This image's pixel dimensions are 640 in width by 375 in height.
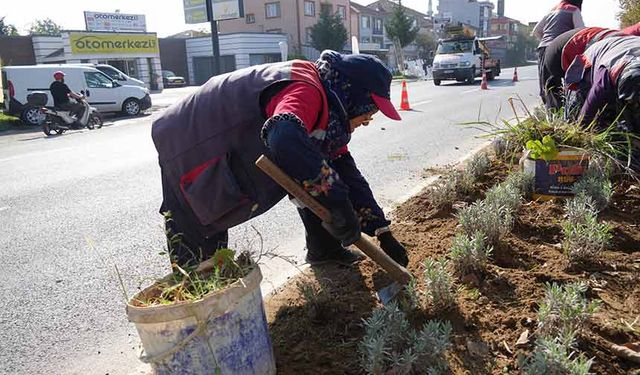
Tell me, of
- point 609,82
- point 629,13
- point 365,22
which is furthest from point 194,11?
point 609,82

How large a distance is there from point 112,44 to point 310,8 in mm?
23471

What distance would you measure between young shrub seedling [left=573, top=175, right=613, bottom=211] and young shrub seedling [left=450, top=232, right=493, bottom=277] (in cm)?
108

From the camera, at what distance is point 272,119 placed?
76.2 inches

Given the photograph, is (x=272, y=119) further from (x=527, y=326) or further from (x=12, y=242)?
(x=12, y=242)

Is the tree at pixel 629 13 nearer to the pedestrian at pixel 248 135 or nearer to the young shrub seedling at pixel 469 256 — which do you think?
the young shrub seedling at pixel 469 256

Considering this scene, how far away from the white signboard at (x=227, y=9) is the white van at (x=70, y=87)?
13.5 meters

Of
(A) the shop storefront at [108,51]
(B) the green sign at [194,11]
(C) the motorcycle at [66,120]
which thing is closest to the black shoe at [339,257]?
(C) the motorcycle at [66,120]

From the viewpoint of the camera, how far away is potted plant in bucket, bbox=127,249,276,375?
5.64ft

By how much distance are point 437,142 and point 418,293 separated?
6.44m

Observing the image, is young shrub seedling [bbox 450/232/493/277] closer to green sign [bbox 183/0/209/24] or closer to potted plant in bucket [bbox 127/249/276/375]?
potted plant in bucket [bbox 127/249/276/375]

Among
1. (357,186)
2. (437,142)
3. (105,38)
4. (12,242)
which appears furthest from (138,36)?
(357,186)

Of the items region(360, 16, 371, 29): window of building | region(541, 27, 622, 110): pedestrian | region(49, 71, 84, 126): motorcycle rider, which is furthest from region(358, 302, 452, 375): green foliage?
region(360, 16, 371, 29): window of building

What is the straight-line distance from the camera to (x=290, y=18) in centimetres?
4925

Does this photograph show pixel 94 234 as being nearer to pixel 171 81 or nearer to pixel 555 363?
pixel 555 363
